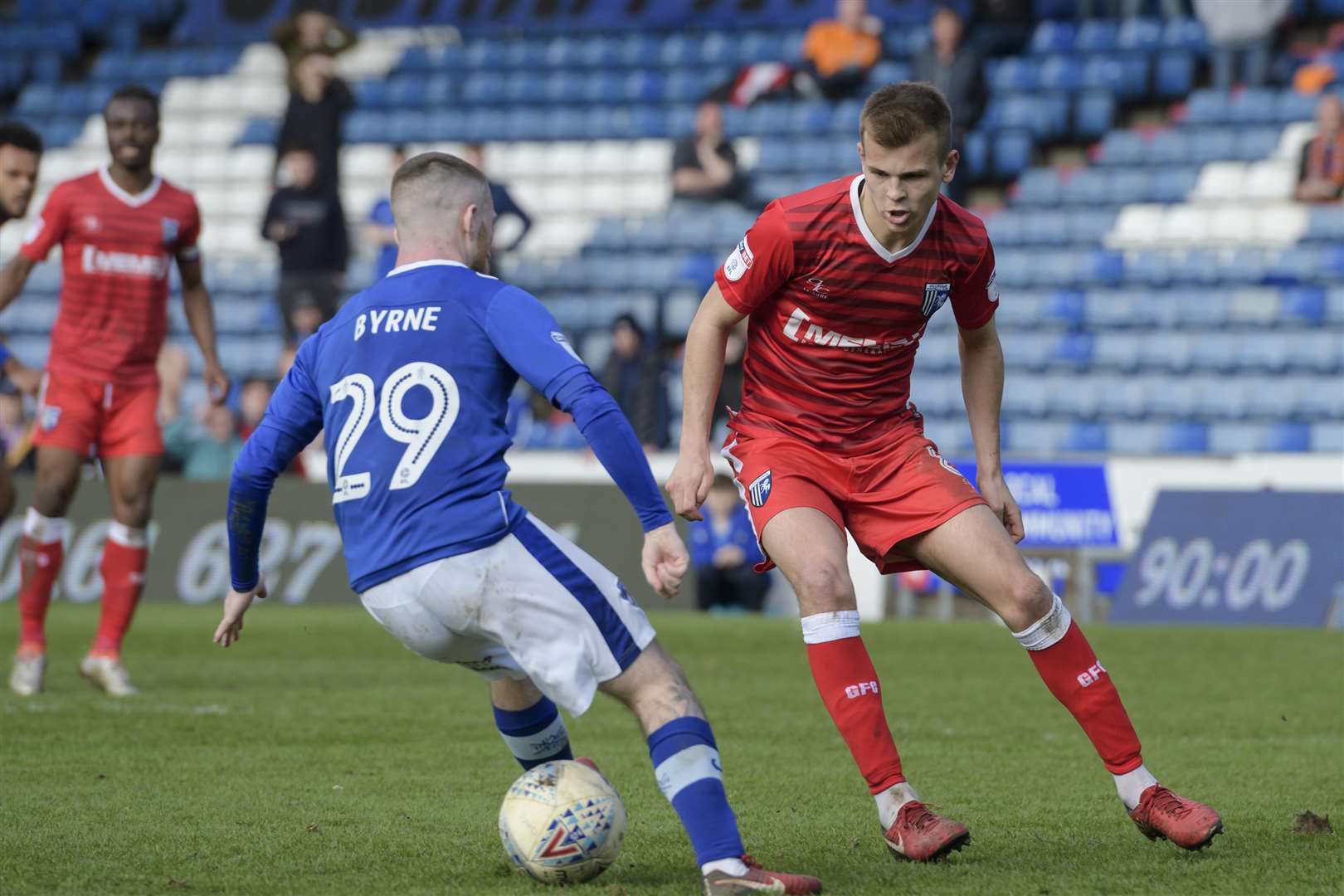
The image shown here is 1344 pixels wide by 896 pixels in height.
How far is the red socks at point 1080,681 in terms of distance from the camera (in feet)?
16.5

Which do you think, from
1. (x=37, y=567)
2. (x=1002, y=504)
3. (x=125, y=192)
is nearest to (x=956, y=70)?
(x=125, y=192)

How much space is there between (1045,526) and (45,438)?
793 centimetres

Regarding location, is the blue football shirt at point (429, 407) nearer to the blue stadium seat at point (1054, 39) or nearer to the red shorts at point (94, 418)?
the red shorts at point (94, 418)

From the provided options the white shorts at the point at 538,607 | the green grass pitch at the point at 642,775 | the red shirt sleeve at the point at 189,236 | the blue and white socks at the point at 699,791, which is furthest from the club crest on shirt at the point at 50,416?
the blue and white socks at the point at 699,791

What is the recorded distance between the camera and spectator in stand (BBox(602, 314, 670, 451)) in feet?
51.3

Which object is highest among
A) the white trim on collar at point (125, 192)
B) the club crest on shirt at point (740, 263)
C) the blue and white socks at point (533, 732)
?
the white trim on collar at point (125, 192)

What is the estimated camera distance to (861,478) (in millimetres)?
5258

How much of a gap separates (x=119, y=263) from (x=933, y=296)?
4.71 metres

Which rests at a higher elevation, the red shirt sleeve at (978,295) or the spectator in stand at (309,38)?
the spectator in stand at (309,38)

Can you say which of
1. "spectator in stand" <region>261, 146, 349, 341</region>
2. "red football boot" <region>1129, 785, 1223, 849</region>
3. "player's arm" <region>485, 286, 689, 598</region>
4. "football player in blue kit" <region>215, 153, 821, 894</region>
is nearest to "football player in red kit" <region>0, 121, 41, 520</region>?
"football player in blue kit" <region>215, 153, 821, 894</region>

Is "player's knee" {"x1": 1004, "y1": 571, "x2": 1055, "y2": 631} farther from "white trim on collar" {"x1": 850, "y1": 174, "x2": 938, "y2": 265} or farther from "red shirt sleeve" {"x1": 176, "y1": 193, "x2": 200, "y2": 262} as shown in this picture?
"red shirt sleeve" {"x1": 176, "y1": 193, "x2": 200, "y2": 262}

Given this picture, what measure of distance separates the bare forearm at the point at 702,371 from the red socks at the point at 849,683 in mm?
603

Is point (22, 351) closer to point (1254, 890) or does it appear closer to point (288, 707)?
point (288, 707)

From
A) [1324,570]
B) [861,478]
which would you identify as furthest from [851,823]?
[1324,570]
